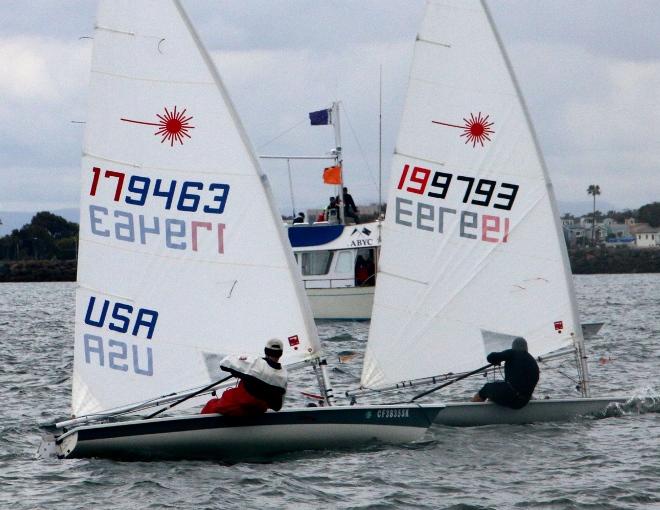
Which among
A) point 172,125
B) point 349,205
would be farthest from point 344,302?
point 172,125

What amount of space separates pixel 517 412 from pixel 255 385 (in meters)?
3.95

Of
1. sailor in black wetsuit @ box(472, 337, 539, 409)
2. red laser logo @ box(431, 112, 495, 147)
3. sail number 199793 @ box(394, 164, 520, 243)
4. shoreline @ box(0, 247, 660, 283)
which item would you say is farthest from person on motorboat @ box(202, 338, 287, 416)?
shoreline @ box(0, 247, 660, 283)

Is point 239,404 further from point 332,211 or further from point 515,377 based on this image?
point 332,211

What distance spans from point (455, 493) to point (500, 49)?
5807mm

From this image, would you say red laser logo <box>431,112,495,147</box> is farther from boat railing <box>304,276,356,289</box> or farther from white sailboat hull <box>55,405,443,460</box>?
boat railing <box>304,276,356,289</box>

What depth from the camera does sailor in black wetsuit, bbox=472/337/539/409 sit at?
1487 centimetres

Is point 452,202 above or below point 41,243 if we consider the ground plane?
below

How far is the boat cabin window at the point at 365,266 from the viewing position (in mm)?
36312

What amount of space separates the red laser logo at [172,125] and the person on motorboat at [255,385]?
7.81 ft

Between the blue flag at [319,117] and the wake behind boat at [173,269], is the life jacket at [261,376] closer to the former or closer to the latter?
the wake behind boat at [173,269]

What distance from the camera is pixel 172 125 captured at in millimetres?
13234

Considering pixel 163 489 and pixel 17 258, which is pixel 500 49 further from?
pixel 17 258

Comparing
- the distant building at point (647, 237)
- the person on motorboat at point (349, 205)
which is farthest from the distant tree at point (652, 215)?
the person on motorboat at point (349, 205)

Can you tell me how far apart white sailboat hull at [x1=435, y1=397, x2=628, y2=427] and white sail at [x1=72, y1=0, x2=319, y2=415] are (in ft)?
8.32
